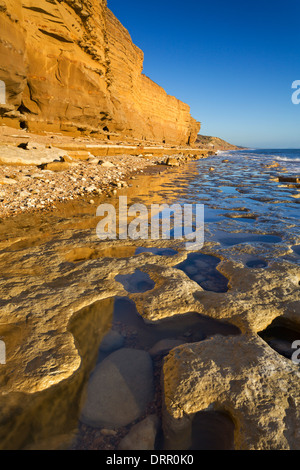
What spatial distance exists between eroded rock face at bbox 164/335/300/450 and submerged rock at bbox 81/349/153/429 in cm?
15

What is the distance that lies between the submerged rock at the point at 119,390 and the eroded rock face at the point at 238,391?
0.51ft

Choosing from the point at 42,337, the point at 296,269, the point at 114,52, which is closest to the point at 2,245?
the point at 42,337

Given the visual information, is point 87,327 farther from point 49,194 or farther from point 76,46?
point 76,46

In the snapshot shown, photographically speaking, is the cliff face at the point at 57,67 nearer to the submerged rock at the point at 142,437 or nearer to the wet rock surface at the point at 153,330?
the wet rock surface at the point at 153,330

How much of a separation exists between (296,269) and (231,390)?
1.83m

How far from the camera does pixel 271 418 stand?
1.16m

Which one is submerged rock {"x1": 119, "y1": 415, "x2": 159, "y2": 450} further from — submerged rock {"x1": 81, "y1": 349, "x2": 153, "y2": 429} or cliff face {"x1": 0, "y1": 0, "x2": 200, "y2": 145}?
cliff face {"x1": 0, "y1": 0, "x2": 200, "y2": 145}

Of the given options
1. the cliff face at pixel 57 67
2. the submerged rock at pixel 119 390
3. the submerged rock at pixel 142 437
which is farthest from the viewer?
the cliff face at pixel 57 67

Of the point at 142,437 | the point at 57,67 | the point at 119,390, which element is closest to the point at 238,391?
the point at 142,437

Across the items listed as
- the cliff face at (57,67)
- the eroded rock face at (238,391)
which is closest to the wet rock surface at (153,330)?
the eroded rock face at (238,391)

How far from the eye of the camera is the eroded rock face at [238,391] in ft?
3.67

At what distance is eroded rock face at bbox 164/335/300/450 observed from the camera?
112cm

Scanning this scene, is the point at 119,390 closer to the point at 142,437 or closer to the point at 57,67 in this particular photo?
the point at 142,437

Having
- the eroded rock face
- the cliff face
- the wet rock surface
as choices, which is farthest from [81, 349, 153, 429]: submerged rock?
the cliff face
